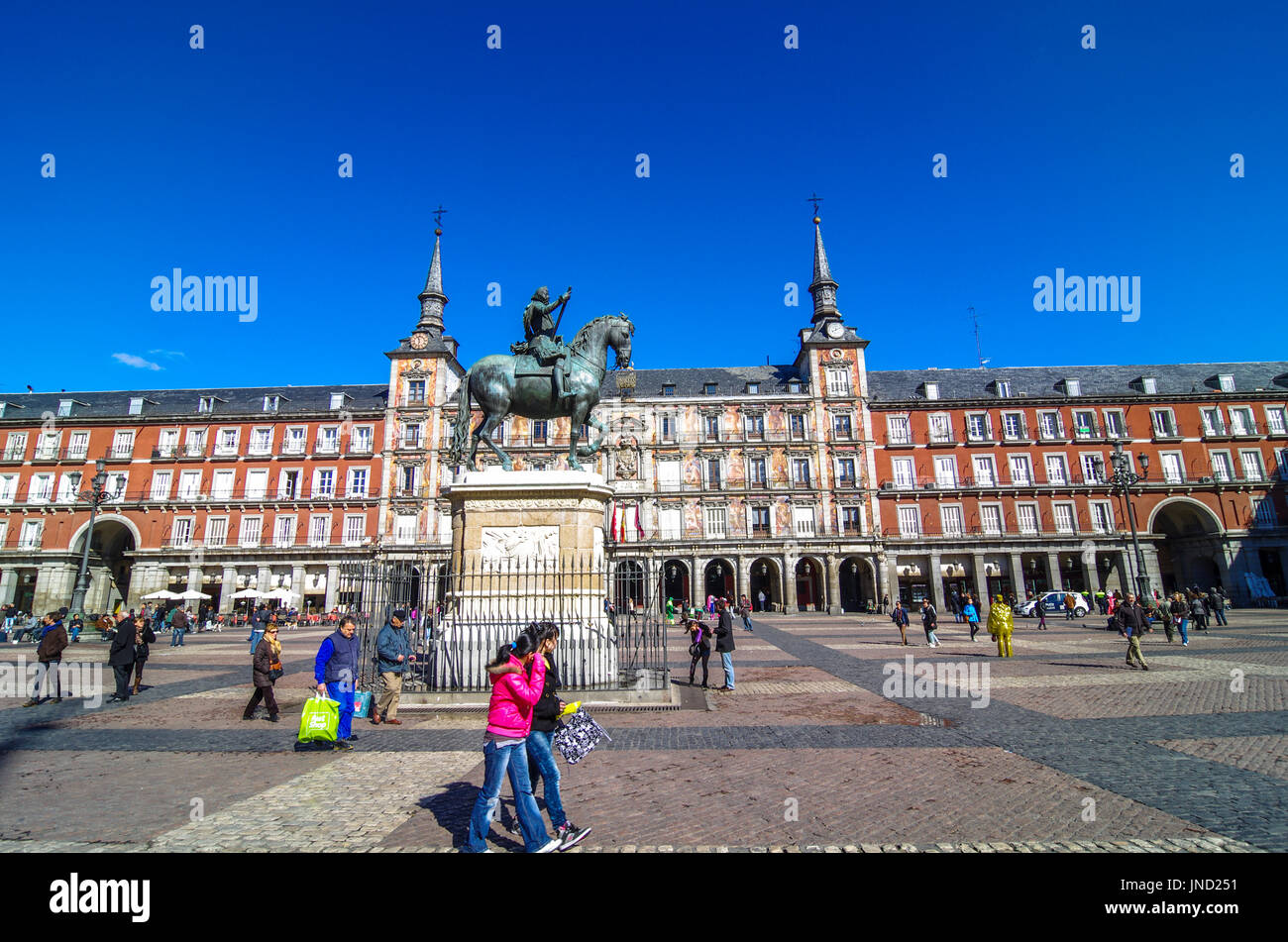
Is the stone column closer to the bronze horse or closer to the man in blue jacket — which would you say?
the bronze horse

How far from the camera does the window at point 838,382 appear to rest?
42.3 metres

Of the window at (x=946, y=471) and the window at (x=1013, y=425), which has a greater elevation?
the window at (x=1013, y=425)

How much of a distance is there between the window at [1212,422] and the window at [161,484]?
6951 cm

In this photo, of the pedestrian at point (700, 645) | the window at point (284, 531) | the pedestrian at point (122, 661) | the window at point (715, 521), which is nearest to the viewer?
the pedestrian at point (122, 661)

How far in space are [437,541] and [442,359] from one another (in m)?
12.9

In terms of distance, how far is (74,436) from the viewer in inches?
1673

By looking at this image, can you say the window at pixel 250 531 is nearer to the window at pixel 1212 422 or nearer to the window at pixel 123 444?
the window at pixel 123 444

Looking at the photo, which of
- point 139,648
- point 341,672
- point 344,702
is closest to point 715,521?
point 139,648

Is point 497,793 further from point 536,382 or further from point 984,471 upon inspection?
point 984,471

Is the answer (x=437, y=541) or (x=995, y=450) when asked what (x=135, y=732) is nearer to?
(x=437, y=541)

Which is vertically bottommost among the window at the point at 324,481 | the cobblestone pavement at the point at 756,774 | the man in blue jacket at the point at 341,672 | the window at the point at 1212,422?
the cobblestone pavement at the point at 756,774

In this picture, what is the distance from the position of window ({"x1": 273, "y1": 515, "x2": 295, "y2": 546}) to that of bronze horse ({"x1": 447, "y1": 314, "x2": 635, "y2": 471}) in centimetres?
3746

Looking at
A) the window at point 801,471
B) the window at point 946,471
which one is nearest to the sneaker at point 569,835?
the window at point 801,471
